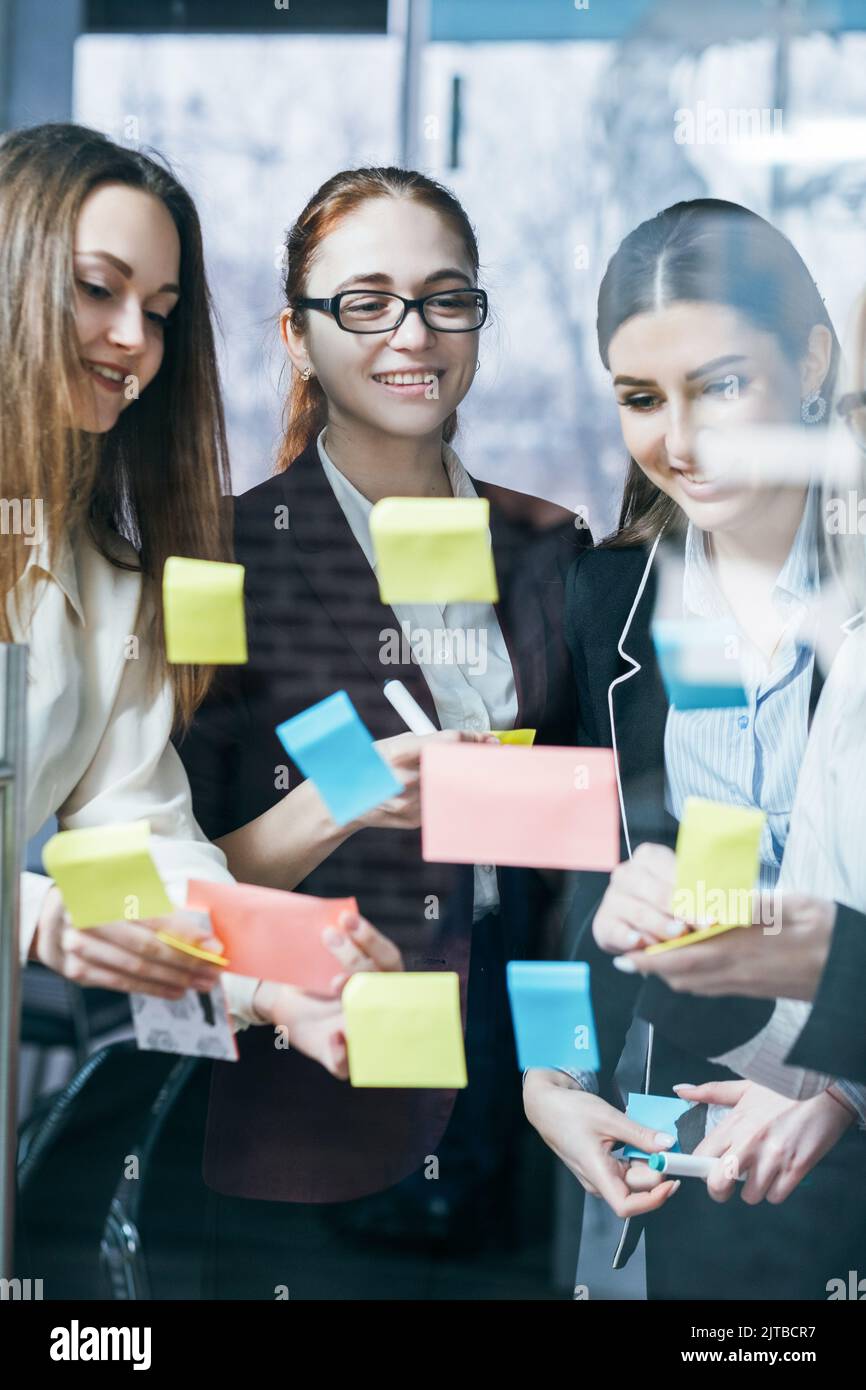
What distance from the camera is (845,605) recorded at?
2.15 m

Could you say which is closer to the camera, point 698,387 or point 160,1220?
point 698,387

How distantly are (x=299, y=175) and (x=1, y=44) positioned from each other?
0.51 m

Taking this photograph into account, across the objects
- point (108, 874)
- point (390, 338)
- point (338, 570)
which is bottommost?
point (108, 874)

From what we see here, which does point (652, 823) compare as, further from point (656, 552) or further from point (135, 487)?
point (135, 487)

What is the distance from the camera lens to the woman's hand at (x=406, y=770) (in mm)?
2148

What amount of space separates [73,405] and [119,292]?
18 centimetres

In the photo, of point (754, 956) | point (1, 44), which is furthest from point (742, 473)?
point (1, 44)

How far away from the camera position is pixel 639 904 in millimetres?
2145

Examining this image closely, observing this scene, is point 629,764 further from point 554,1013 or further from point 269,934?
point 269,934

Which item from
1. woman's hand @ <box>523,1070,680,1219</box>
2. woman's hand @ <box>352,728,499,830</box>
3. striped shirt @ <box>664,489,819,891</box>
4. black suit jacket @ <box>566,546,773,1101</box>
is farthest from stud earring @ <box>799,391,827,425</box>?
woman's hand @ <box>523,1070,680,1219</box>

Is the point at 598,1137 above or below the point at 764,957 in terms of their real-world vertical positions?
below

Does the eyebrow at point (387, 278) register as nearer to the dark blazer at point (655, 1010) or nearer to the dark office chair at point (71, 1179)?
the dark blazer at point (655, 1010)

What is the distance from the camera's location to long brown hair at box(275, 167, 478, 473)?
2.14 meters

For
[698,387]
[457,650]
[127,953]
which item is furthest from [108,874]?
[698,387]
